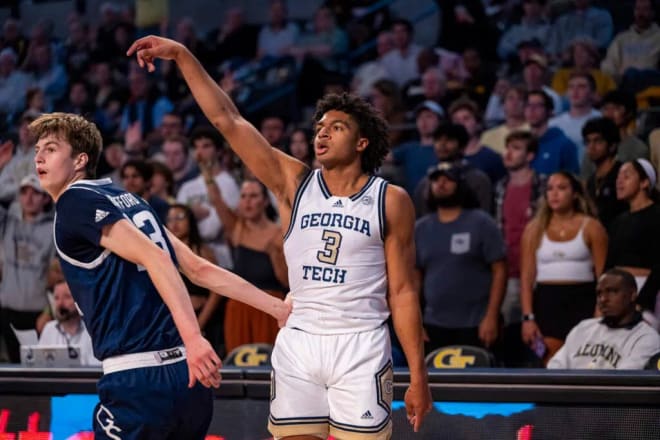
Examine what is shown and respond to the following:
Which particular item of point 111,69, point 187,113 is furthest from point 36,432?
point 111,69

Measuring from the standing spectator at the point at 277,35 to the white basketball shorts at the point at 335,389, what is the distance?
9123 millimetres

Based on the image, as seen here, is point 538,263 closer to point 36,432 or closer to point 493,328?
point 493,328

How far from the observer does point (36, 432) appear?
6484mm

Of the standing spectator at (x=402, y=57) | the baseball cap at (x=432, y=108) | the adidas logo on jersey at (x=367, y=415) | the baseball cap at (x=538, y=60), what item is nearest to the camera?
the adidas logo on jersey at (x=367, y=415)

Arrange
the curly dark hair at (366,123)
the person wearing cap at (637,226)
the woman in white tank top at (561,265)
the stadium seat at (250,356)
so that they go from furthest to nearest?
the woman in white tank top at (561,265), the person wearing cap at (637,226), the stadium seat at (250,356), the curly dark hair at (366,123)

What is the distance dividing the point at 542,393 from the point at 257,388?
1.57 m

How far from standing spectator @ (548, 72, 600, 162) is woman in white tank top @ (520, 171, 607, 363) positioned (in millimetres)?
1429

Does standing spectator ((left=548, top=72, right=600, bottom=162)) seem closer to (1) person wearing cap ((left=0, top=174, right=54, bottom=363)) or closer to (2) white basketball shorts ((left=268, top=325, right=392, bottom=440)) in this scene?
(1) person wearing cap ((left=0, top=174, right=54, bottom=363))

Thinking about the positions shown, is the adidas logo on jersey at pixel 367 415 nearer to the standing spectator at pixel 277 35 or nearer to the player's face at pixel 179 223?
the player's face at pixel 179 223

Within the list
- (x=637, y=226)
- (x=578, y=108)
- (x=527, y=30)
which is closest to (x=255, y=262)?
(x=637, y=226)

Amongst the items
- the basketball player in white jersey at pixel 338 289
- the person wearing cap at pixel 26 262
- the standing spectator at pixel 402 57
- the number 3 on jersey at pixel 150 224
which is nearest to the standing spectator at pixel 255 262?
the person wearing cap at pixel 26 262

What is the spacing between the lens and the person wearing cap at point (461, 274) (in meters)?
8.23

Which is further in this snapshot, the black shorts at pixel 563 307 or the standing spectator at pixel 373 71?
the standing spectator at pixel 373 71

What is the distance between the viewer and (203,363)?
Answer: 3820mm
